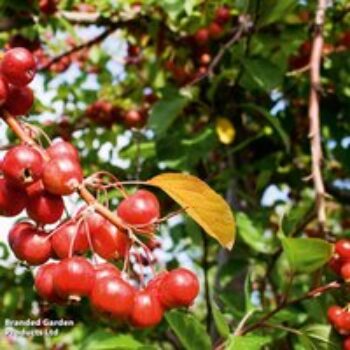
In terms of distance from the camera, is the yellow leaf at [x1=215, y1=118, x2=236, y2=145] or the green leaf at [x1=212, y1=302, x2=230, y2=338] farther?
the yellow leaf at [x1=215, y1=118, x2=236, y2=145]

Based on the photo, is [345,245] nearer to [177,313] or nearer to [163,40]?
[177,313]

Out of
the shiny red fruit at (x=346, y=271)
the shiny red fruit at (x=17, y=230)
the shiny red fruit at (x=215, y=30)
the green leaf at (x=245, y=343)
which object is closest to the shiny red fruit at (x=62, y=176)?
the shiny red fruit at (x=17, y=230)

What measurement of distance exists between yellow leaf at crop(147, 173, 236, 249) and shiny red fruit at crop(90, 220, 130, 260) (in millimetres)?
116

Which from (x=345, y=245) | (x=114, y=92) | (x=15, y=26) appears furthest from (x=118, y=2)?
(x=345, y=245)

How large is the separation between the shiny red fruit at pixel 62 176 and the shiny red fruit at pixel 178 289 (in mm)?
204

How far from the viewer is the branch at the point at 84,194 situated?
3.09 ft

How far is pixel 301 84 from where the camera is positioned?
2.72 m

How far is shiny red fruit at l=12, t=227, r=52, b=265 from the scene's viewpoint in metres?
1.00

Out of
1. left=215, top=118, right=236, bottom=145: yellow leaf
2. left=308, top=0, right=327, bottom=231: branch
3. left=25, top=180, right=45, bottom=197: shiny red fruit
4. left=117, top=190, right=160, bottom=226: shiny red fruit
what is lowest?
left=215, top=118, right=236, bottom=145: yellow leaf

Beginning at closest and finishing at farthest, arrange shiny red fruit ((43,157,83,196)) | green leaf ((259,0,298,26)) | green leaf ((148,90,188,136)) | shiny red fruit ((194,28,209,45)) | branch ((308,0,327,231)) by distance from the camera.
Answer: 1. shiny red fruit ((43,157,83,196))
2. branch ((308,0,327,231))
3. green leaf ((259,0,298,26))
4. green leaf ((148,90,188,136))
5. shiny red fruit ((194,28,209,45))

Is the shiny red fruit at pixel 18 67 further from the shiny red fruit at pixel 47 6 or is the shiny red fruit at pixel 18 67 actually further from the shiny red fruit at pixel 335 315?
the shiny red fruit at pixel 47 6

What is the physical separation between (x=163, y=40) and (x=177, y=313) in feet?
4.95

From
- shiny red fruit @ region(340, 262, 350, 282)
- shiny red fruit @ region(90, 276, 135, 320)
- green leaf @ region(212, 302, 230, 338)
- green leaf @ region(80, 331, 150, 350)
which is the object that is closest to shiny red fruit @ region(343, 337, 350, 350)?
shiny red fruit @ region(340, 262, 350, 282)

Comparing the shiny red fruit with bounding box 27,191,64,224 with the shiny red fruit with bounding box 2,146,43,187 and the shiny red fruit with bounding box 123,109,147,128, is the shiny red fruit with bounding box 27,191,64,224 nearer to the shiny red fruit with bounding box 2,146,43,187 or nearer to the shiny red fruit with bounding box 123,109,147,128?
the shiny red fruit with bounding box 2,146,43,187
